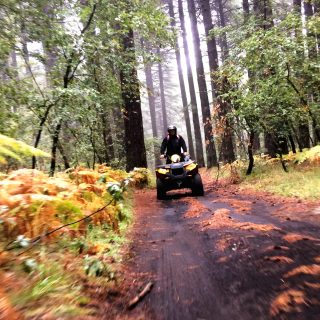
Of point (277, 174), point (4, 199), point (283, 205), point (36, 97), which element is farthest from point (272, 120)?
point (4, 199)

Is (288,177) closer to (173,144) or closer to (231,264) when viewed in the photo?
(173,144)

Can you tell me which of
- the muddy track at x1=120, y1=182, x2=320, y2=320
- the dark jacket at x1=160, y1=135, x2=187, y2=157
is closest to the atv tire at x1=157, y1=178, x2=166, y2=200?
the dark jacket at x1=160, y1=135, x2=187, y2=157

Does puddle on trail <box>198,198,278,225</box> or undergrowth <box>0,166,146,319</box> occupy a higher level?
undergrowth <box>0,166,146,319</box>

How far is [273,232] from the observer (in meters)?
4.78

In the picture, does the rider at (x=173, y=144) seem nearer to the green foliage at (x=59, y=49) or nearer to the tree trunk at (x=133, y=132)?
the tree trunk at (x=133, y=132)

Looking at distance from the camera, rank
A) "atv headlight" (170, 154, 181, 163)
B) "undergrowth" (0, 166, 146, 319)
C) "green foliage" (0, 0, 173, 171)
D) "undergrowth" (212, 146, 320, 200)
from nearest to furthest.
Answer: "undergrowth" (0, 166, 146, 319) → "undergrowth" (212, 146, 320, 200) → "green foliage" (0, 0, 173, 171) → "atv headlight" (170, 154, 181, 163)

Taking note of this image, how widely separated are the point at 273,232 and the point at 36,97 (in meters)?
6.07

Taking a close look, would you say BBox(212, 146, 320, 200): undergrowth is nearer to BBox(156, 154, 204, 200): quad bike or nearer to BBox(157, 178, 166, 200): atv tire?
BBox(156, 154, 204, 200): quad bike

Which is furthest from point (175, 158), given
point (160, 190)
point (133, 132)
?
point (133, 132)

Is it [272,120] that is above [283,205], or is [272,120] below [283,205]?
above

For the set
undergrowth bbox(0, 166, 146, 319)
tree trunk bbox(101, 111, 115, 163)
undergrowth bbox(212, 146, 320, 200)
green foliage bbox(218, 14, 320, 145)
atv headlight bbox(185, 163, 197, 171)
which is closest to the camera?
undergrowth bbox(0, 166, 146, 319)

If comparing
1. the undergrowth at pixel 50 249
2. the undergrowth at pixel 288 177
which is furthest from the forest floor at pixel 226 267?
the undergrowth at pixel 288 177

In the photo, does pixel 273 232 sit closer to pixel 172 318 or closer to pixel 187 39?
pixel 172 318

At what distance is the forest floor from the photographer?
282cm
